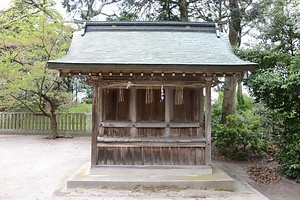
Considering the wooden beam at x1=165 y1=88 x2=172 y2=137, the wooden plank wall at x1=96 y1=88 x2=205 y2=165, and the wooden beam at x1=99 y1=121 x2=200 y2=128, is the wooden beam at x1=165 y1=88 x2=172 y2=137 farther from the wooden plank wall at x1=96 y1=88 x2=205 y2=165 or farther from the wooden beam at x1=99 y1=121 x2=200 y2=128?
the wooden beam at x1=99 y1=121 x2=200 y2=128

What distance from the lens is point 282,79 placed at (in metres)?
5.55

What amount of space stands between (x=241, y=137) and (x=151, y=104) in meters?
3.62

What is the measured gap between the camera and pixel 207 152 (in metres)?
5.10

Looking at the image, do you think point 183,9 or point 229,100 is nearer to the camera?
point 229,100

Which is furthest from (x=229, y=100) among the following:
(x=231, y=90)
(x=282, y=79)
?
(x=282, y=79)

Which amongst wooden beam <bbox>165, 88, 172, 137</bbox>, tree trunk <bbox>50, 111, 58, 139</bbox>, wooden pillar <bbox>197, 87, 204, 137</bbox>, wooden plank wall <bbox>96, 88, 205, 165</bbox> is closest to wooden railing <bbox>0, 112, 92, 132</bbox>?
tree trunk <bbox>50, 111, 58, 139</bbox>

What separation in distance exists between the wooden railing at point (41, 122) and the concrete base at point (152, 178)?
22.9 feet

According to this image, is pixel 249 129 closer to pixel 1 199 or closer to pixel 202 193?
pixel 202 193

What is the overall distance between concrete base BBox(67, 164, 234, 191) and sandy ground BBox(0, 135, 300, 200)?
127 millimetres

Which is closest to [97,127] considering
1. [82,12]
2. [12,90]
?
[12,90]

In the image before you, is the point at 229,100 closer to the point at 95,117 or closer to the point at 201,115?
the point at 201,115

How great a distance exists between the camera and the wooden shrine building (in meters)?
4.96

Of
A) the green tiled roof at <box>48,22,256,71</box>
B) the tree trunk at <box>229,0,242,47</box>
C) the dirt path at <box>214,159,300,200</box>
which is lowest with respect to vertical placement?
the dirt path at <box>214,159,300,200</box>

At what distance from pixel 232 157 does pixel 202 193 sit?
12.7ft
